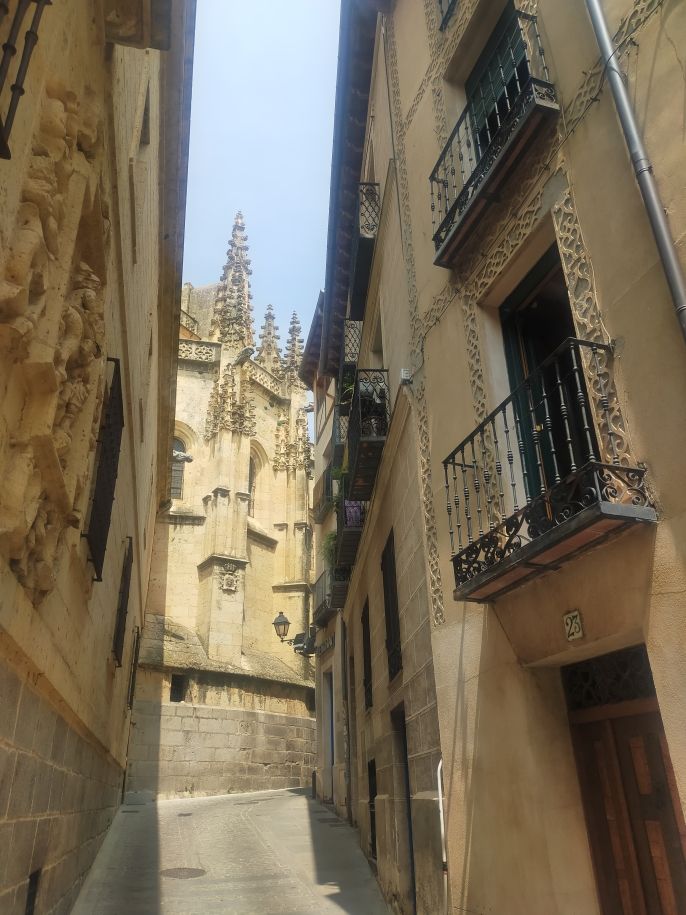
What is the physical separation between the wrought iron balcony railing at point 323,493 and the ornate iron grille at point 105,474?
10.9 metres

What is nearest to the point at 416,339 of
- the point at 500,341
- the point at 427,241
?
the point at 427,241

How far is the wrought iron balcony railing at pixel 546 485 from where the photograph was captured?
3418 mm

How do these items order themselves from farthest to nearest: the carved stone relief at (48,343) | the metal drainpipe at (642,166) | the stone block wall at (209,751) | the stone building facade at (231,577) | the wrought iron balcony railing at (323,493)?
1. the stone building facade at (231,577)
2. the stone block wall at (209,751)
3. the wrought iron balcony railing at (323,493)
4. the metal drainpipe at (642,166)
5. the carved stone relief at (48,343)

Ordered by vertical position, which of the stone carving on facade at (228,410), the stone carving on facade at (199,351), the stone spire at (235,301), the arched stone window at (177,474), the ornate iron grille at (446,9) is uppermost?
the stone spire at (235,301)

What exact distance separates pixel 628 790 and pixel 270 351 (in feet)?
106

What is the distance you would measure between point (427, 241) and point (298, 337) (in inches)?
1168

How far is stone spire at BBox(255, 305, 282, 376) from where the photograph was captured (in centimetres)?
3394

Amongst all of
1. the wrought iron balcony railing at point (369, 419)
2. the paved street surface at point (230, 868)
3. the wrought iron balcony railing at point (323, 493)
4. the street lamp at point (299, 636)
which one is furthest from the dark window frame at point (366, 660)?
the street lamp at point (299, 636)

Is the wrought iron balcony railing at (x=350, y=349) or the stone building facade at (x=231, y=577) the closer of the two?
the wrought iron balcony railing at (x=350, y=349)

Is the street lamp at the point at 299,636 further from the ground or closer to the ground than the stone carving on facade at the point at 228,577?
closer to the ground

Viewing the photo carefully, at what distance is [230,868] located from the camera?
8.33m

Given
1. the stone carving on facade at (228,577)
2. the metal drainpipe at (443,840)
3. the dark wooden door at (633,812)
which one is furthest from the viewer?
the stone carving on facade at (228,577)

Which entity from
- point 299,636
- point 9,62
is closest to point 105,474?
point 9,62

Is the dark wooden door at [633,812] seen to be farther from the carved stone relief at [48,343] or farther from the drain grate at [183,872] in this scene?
the drain grate at [183,872]
